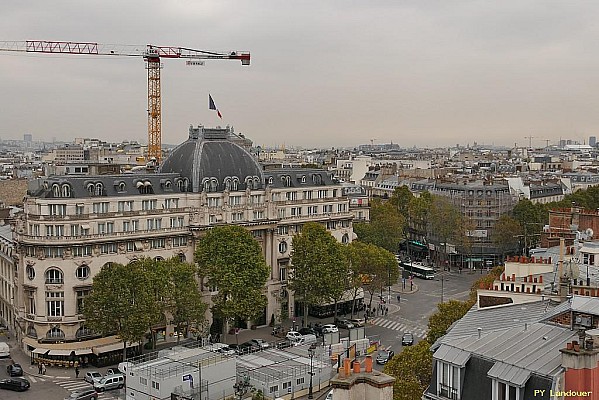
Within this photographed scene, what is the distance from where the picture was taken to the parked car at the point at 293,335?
287 ft

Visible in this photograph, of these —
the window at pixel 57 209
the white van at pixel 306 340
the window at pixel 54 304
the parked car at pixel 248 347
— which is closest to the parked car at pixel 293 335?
the white van at pixel 306 340

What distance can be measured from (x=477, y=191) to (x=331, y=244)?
6273 centimetres

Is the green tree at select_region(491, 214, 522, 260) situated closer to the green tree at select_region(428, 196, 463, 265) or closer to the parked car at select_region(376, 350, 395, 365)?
the green tree at select_region(428, 196, 463, 265)

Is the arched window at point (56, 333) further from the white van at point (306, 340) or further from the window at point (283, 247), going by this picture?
the window at point (283, 247)

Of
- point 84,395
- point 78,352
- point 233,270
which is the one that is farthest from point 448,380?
point 78,352

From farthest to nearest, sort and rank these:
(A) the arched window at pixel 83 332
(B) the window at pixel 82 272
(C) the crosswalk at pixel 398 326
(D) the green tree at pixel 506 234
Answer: (D) the green tree at pixel 506 234, (C) the crosswalk at pixel 398 326, (B) the window at pixel 82 272, (A) the arched window at pixel 83 332

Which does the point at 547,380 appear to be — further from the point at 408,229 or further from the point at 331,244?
the point at 408,229

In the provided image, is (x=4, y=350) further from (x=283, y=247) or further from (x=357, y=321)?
(x=357, y=321)

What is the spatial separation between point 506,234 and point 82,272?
83.5m

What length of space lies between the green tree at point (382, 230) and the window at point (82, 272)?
59.1 metres

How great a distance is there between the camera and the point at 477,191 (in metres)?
150

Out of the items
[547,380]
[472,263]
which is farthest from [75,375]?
[472,263]

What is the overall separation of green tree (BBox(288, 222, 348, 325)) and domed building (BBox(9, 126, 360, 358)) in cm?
557

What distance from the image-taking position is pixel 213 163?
96.8m
